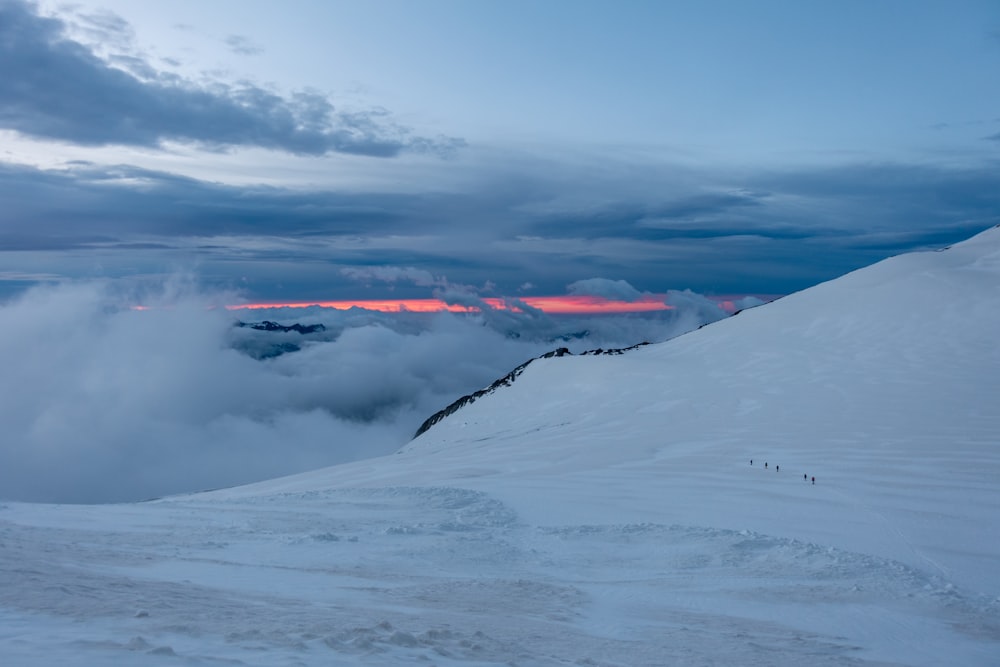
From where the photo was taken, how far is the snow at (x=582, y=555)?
857 centimetres

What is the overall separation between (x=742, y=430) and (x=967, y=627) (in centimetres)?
1902

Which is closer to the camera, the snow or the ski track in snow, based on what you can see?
the ski track in snow

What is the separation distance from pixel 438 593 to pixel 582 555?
420 centimetres

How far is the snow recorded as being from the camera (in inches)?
337

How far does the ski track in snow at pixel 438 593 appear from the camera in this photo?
26.4 ft

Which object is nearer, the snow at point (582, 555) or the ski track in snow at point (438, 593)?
the ski track in snow at point (438, 593)

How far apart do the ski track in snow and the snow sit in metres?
0.06

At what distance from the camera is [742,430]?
98.1ft

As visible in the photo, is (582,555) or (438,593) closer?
(438,593)

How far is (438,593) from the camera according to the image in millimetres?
11602

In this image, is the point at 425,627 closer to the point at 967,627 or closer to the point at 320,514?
the point at 967,627

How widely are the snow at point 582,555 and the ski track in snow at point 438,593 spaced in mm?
57

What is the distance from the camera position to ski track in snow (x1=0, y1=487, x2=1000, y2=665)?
805cm

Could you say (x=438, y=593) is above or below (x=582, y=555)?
above
